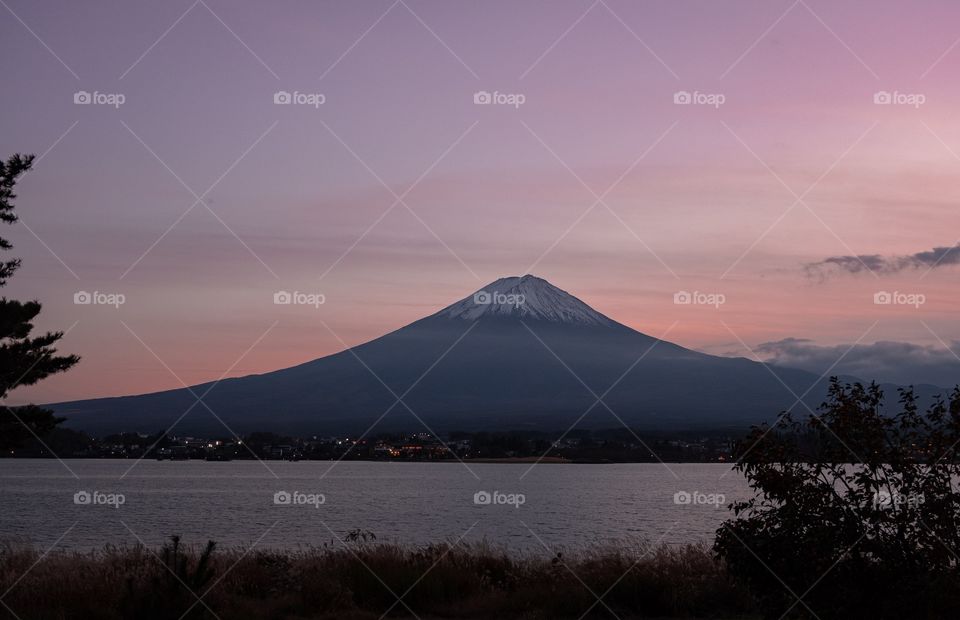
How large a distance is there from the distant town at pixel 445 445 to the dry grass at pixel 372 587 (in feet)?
325

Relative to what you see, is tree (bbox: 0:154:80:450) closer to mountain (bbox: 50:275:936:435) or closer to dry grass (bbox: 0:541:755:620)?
dry grass (bbox: 0:541:755:620)

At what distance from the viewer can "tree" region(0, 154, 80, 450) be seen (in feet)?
Result: 77.4

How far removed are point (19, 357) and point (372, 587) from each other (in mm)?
12477

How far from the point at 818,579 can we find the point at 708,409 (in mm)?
163452

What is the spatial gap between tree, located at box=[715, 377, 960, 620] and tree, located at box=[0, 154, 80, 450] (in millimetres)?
17400

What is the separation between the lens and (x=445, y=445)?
483 ft

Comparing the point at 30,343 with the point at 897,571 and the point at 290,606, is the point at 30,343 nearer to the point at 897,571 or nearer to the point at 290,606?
the point at 290,606

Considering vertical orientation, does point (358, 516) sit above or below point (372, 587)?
above

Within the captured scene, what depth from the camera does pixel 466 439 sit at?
144250 mm

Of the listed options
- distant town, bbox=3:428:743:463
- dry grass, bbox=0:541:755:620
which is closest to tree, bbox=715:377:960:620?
dry grass, bbox=0:541:755:620

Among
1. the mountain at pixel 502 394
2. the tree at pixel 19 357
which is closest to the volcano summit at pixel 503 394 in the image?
the mountain at pixel 502 394

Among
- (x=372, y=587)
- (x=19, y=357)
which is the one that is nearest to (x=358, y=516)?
(x=19, y=357)

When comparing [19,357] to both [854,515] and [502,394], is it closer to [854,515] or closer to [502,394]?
[854,515]

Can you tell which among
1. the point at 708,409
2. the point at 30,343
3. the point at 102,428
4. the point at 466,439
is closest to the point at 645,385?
the point at 708,409
